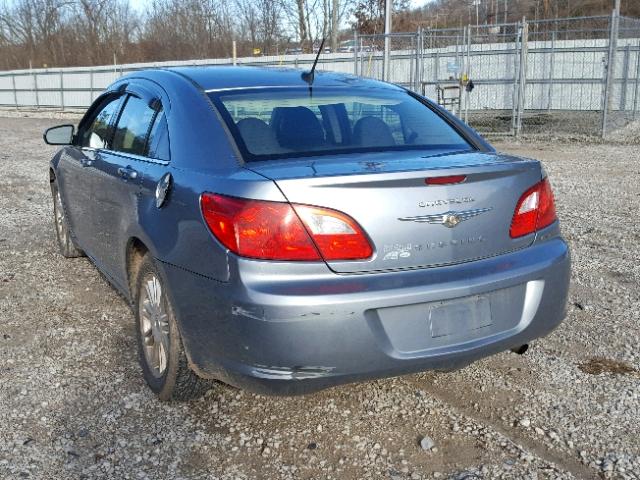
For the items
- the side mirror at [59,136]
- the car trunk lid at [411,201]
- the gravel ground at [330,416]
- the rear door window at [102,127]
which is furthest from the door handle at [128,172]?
the side mirror at [59,136]

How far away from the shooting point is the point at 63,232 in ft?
19.1

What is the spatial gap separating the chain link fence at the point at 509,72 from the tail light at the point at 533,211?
12565 mm

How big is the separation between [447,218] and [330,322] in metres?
0.65

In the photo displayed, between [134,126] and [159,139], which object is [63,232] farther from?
[159,139]

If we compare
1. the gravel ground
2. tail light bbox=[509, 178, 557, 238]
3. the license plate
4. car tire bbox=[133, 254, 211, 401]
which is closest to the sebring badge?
car tire bbox=[133, 254, 211, 401]

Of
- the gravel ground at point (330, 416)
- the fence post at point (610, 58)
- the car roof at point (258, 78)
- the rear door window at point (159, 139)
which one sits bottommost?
the gravel ground at point (330, 416)

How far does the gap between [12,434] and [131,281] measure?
985 mm

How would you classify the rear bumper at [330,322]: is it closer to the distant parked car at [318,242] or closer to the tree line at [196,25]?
the distant parked car at [318,242]

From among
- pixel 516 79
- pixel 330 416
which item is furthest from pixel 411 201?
pixel 516 79

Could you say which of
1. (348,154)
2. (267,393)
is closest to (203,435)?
(267,393)

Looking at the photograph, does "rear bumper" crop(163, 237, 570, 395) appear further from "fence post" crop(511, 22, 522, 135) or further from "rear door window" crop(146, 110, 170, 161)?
"fence post" crop(511, 22, 522, 135)

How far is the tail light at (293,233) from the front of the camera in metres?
2.56

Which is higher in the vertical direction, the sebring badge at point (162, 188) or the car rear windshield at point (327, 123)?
the car rear windshield at point (327, 123)

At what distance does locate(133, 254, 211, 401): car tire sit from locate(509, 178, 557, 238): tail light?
1.58m
